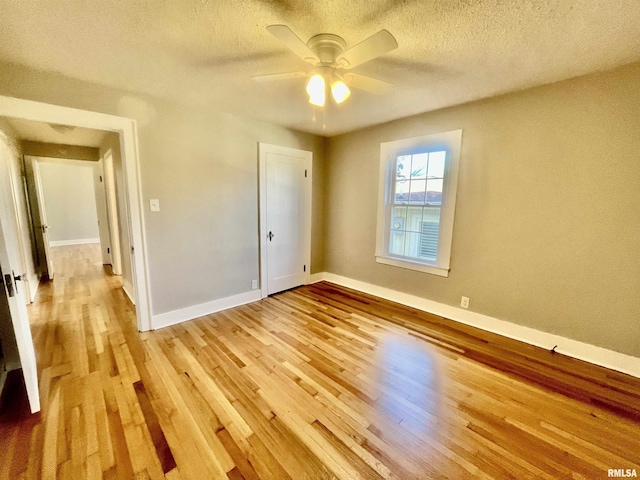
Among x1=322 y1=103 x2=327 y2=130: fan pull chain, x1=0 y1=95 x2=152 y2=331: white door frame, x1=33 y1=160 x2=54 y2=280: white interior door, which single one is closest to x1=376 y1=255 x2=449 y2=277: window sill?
x1=322 y1=103 x2=327 y2=130: fan pull chain

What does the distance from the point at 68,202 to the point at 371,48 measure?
9720mm

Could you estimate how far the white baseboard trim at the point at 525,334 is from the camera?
6.92 feet

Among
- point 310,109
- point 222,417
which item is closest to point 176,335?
point 222,417

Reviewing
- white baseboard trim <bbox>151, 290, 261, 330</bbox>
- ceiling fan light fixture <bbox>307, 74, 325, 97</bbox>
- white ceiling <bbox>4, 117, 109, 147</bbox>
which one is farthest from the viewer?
white ceiling <bbox>4, 117, 109, 147</bbox>

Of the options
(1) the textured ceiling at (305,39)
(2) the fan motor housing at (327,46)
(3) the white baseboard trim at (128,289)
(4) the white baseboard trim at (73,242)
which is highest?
(1) the textured ceiling at (305,39)

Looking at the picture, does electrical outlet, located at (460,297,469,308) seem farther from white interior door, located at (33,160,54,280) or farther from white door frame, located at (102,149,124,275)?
white interior door, located at (33,160,54,280)

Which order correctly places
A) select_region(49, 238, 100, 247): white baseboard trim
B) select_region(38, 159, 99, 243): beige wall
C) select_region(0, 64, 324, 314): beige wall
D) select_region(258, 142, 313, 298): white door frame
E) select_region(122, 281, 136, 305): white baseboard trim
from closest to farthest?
1. select_region(0, 64, 324, 314): beige wall
2. select_region(258, 142, 313, 298): white door frame
3. select_region(122, 281, 136, 305): white baseboard trim
4. select_region(38, 159, 99, 243): beige wall
5. select_region(49, 238, 100, 247): white baseboard trim

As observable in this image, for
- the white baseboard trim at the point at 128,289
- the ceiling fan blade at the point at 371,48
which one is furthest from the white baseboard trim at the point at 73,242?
the ceiling fan blade at the point at 371,48

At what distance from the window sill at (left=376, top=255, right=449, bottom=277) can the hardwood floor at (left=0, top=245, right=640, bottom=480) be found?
641 millimetres

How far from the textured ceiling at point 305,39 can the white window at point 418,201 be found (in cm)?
72

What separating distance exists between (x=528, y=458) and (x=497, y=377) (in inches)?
28.1

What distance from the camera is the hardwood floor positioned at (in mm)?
1344

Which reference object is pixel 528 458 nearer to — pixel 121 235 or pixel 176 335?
pixel 176 335

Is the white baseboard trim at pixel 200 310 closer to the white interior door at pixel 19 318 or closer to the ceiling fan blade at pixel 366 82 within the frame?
the white interior door at pixel 19 318
